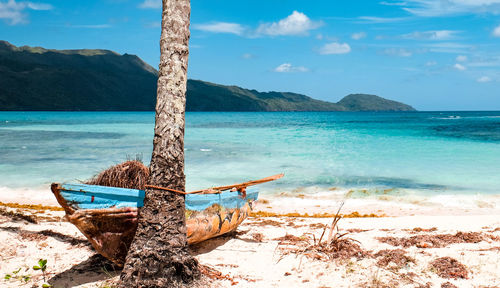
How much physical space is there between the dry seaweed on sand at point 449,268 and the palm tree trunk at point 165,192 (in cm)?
322

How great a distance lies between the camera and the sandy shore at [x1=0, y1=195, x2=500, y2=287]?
507 cm

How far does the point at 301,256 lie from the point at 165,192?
2335mm

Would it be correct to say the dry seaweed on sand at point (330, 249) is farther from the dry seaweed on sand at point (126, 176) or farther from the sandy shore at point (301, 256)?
the dry seaweed on sand at point (126, 176)

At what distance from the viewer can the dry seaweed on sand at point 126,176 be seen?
17.7 ft

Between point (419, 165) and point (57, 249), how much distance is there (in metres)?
18.6

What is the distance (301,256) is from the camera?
5.75m

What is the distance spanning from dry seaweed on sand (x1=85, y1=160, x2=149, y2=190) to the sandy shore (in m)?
1.16

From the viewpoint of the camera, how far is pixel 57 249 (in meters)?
6.30

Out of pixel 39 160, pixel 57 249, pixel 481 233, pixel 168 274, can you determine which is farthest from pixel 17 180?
pixel 481 233

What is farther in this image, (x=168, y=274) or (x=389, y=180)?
(x=389, y=180)

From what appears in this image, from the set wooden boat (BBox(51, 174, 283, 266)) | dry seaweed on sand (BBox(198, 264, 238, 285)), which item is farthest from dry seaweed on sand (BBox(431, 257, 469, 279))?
wooden boat (BBox(51, 174, 283, 266))

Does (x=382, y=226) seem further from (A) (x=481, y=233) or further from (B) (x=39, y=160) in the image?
(B) (x=39, y=160)

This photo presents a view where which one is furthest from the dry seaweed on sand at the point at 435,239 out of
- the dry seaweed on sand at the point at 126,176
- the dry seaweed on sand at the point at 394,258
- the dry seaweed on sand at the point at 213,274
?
the dry seaweed on sand at the point at 126,176

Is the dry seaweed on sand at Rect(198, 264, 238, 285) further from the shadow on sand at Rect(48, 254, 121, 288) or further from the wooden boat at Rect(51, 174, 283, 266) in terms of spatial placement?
the shadow on sand at Rect(48, 254, 121, 288)
